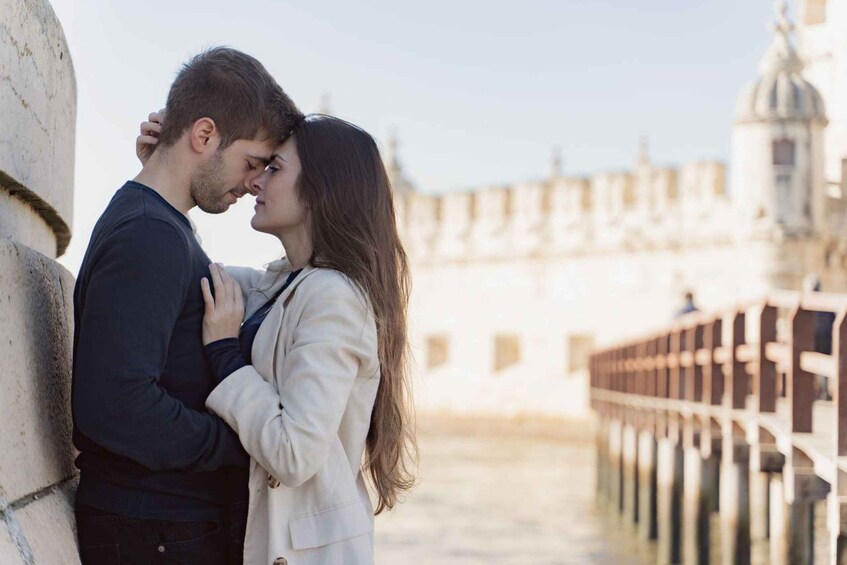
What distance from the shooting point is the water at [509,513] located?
41.7 ft

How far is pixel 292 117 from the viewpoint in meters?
2.40

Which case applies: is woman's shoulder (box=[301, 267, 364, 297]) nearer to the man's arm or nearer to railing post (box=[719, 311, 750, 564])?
the man's arm

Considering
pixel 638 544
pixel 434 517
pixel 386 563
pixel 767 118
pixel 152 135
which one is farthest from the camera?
pixel 767 118

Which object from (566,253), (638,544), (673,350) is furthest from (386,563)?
(566,253)

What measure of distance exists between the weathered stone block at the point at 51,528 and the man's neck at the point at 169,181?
23.0 inches

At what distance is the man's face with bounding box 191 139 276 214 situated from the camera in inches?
92.2

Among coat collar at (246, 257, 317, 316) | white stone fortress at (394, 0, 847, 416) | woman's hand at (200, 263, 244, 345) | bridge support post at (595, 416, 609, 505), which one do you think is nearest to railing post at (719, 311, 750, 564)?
coat collar at (246, 257, 317, 316)

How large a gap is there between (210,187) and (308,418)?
19.9 inches

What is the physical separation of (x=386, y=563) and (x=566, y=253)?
1510 cm

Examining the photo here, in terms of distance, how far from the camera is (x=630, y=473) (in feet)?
50.6

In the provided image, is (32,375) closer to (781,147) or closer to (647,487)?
(647,487)

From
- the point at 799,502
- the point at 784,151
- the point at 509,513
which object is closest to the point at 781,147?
the point at 784,151

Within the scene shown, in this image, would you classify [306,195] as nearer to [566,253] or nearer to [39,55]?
[39,55]

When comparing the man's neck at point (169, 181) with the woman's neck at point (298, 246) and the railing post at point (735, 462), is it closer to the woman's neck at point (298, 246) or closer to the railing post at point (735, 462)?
the woman's neck at point (298, 246)
